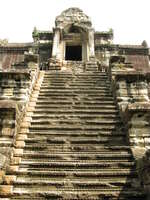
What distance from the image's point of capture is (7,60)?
53.8 ft

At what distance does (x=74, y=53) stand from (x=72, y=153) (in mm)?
11500

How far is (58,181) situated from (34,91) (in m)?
4.35

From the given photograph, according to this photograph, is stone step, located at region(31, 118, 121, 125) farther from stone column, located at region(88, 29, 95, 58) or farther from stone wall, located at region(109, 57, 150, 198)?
stone column, located at region(88, 29, 95, 58)

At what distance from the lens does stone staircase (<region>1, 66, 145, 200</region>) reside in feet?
17.2

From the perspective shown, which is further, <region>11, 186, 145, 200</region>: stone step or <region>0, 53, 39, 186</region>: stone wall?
<region>0, 53, 39, 186</region>: stone wall

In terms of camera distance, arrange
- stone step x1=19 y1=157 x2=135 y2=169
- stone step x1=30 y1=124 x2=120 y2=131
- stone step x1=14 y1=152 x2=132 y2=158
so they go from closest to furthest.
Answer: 1. stone step x1=19 y1=157 x2=135 y2=169
2. stone step x1=14 y1=152 x2=132 y2=158
3. stone step x1=30 y1=124 x2=120 y2=131

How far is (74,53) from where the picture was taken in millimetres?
16969

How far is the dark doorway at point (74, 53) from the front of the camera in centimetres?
1645

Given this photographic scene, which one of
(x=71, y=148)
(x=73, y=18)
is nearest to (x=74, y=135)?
(x=71, y=148)

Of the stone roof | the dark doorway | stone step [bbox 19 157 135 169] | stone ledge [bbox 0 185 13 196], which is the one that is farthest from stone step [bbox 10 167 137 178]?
the stone roof

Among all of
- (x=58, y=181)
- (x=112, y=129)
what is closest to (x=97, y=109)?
(x=112, y=129)

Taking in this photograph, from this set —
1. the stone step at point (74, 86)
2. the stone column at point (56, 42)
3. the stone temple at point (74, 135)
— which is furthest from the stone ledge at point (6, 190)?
the stone column at point (56, 42)

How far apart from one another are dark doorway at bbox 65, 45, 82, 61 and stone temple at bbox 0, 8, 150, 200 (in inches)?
226

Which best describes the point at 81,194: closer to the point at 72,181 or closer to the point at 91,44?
the point at 72,181
